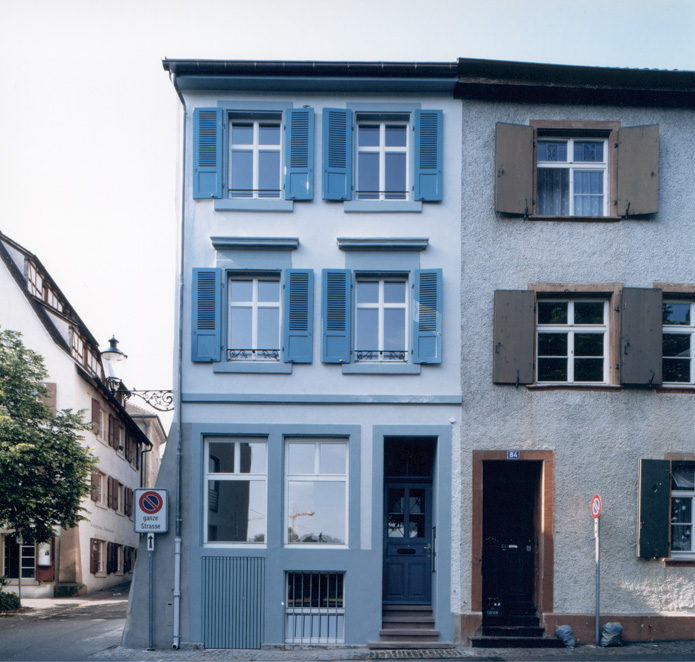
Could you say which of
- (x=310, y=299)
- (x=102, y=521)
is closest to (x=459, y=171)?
(x=310, y=299)

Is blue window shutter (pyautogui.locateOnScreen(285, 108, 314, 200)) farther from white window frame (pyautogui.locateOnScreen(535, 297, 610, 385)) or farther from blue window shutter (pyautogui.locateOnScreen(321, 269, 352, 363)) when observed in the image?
white window frame (pyautogui.locateOnScreen(535, 297, 610, 385))

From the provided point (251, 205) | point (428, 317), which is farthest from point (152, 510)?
point (428, 317)

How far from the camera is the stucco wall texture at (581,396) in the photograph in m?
13.9

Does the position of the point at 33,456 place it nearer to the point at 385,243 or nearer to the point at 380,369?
the point at 380,369

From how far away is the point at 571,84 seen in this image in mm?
14703

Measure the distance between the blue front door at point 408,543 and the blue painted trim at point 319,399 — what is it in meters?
1.63

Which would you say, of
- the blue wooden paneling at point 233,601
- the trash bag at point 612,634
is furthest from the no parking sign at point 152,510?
the trash bag at point 612,634

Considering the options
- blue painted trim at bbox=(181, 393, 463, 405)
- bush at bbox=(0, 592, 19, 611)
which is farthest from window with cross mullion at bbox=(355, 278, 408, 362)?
bush at bbox=(0, 592, 19, 611)

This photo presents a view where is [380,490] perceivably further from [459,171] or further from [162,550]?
[459,171]

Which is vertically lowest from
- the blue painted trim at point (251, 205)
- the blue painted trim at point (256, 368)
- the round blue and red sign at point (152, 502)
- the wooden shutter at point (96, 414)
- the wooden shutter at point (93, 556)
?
the wooden shutter at point (93, 556)

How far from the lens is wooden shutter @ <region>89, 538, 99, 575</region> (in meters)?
32.8

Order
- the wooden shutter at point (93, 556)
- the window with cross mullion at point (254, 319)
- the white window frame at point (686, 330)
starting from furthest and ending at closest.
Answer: the wooden shutter at point (93, 556), the white window frame at point (686, 330), the window with cross mullion at point (254, 319)

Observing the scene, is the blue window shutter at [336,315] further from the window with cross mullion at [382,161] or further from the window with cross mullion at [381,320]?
the window with cross mullion at [382,161]

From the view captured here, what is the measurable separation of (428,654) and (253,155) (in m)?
9.04
